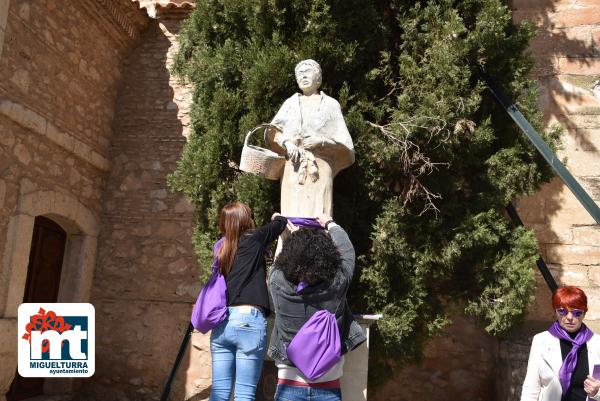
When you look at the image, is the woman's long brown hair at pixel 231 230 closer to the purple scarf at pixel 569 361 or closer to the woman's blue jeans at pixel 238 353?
the woman's blue jeans at pixel 238 353

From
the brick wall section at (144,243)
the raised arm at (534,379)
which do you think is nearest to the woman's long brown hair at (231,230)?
the raised arm at (534,379)

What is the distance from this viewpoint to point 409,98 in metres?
4.36

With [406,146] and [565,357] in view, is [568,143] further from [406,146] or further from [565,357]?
[565,357]

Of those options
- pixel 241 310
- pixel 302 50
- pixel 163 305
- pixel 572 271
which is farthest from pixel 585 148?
pixel 163 305

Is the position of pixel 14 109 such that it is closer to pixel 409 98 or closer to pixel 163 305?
pixel 163 305

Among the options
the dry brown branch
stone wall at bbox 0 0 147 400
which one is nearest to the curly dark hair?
the dry brown branch

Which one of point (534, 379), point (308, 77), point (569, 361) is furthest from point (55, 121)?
point (569, 361)

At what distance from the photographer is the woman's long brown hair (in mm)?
2908

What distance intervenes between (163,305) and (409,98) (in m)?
3.99

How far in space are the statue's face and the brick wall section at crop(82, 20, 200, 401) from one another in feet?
11.7

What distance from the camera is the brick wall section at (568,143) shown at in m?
5.26

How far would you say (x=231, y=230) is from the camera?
9.64 ft
